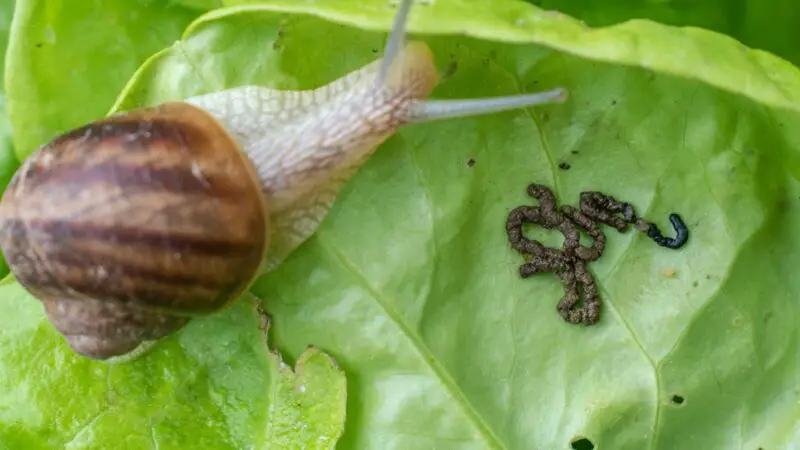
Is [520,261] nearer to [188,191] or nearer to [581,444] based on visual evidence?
[581,444]

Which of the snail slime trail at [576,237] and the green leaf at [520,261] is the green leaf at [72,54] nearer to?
the green leaf at [520,261]

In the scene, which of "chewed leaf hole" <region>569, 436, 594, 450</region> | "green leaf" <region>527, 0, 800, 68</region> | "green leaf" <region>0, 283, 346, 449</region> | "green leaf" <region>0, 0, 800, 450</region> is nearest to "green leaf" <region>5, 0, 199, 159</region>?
"green leaf" <region>0, 0, 800, 450</region>

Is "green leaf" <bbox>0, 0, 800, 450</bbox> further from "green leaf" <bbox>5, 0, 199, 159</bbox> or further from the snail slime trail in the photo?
"green leaf" <bbox>5, 0, 199, 159</bbox>

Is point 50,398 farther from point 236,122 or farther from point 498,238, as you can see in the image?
point 498,238

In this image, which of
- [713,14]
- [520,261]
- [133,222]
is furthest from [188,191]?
[713,14]

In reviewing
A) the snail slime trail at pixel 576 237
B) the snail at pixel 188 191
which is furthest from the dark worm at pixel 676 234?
the snail at pixel 188 191
